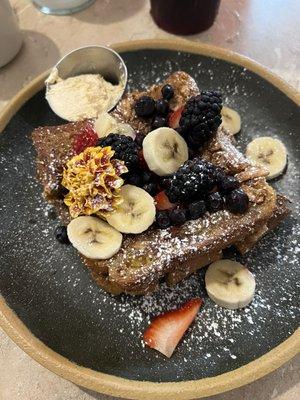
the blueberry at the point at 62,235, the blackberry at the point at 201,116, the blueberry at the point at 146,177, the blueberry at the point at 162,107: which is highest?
the blackberry at the point at 201,116

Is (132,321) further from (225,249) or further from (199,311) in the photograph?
(225,249)

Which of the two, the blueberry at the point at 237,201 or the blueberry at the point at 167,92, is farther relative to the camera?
the blueberry at the point at 167,92

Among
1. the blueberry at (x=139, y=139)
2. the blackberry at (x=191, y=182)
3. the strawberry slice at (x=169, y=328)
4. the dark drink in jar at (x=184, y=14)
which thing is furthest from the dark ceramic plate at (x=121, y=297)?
the dark drink in jar at (x=184, y=14)

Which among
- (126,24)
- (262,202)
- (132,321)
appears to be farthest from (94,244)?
(126,24)

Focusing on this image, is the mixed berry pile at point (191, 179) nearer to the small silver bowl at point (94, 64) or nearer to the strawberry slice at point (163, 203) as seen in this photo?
the strawberry slice at point (163, 203)

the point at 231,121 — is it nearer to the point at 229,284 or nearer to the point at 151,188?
the point at 151,188

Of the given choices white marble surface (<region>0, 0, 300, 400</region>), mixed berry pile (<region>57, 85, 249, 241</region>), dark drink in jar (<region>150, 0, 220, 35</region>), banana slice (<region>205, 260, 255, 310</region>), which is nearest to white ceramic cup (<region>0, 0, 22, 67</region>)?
white marble surface (<region>0, 0, 300, 400</region>)
